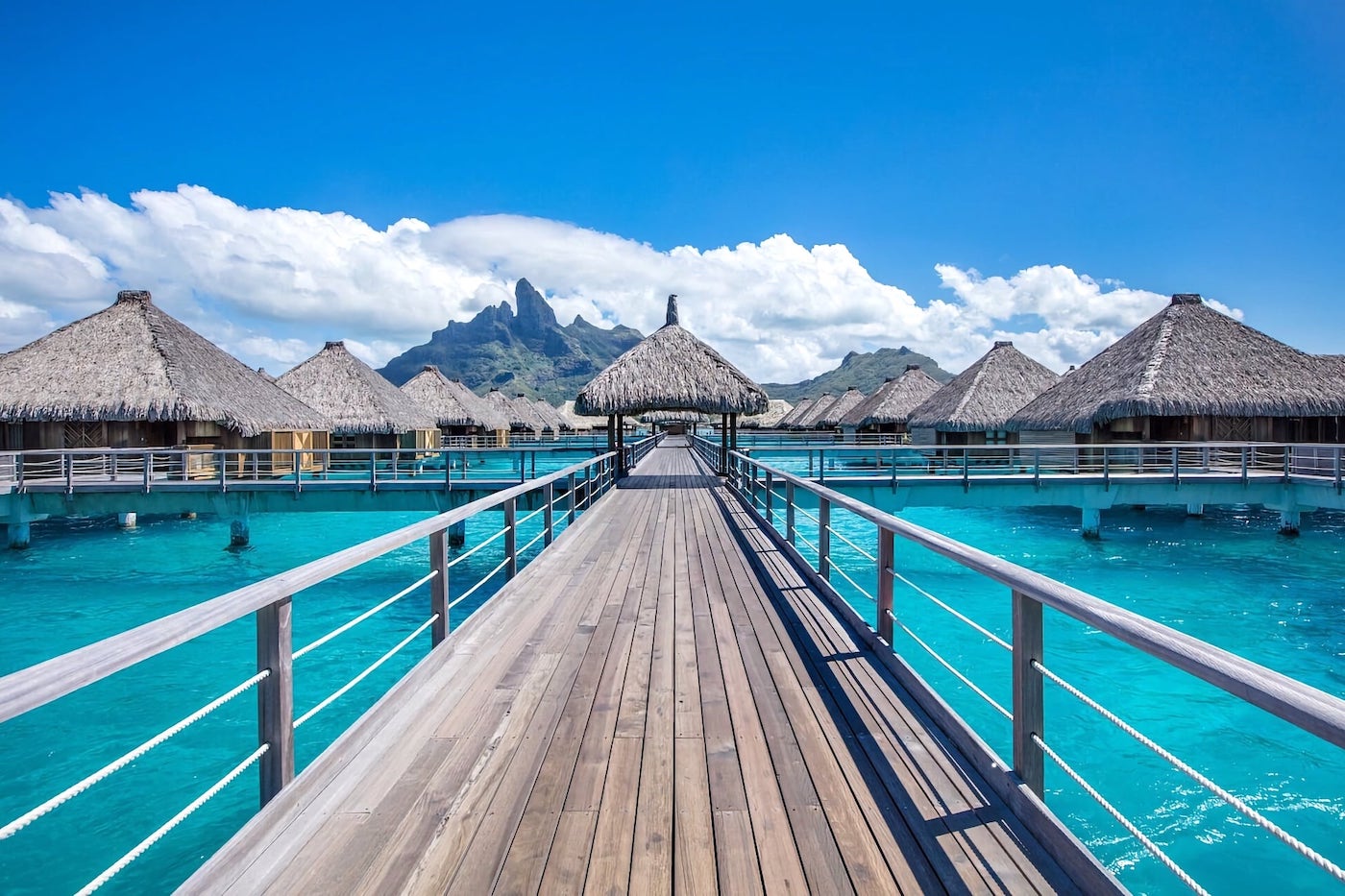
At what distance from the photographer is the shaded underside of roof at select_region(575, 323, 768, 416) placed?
1493 centimetres

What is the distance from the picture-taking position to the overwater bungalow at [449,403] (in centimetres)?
2961

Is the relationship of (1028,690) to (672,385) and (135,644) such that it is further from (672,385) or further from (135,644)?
(672,385)

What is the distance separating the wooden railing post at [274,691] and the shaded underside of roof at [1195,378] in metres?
19.1

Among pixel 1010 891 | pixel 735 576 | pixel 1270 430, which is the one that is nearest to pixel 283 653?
pixel 1010 891

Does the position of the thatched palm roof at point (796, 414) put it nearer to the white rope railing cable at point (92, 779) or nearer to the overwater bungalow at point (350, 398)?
the overwater bungalow at point (350, 398)

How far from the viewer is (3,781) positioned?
514 cm

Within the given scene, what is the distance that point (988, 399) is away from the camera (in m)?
22.4

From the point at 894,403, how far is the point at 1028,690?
28.9 m

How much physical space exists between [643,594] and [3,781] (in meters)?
5.07

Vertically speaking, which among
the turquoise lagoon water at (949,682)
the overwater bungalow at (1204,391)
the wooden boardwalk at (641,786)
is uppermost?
the overwater bungalow at (1204,391)

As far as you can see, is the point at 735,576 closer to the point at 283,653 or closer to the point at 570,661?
the point at 570,661

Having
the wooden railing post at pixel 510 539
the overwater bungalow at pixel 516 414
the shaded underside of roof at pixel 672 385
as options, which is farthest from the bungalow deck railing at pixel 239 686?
the overwater bungalow at pixel 516 414

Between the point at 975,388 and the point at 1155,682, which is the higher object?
the point at 975,388

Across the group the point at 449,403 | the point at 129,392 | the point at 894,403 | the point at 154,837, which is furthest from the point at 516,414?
the point at 154,837
